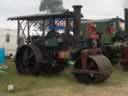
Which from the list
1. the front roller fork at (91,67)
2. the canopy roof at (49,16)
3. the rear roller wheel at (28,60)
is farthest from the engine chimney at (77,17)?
the rear roller wheel at (28,60)

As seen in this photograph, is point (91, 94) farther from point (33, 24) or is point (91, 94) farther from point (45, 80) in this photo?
point (33, 24)

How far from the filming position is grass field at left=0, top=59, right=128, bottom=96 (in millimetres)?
9461

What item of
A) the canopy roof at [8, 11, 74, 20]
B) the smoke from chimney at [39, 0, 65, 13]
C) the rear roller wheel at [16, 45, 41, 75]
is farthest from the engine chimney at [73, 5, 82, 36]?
the smoke from chimney at [39, 0, 65, 13]

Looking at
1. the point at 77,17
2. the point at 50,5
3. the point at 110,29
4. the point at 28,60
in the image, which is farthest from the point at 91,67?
the point at 50,5

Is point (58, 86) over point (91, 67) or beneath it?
beneath

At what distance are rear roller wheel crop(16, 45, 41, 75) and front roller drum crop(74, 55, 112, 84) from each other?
158 centimetres

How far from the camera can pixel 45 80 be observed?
38.1 feet

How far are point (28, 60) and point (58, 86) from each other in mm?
2348

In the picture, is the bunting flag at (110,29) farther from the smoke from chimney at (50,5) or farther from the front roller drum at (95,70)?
the smoke from chimney at (50,5)

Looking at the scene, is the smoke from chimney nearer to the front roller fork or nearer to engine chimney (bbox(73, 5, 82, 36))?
engine chimney (bbox(73, 5, 82, 36))

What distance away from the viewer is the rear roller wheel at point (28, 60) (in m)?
12.2

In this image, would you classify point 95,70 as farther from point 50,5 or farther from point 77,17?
point 50,5

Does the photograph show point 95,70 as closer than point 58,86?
No

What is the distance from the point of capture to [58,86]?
10578 mm
